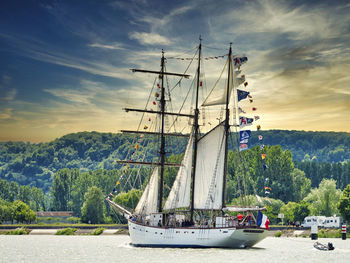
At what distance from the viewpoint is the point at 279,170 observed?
139500mm

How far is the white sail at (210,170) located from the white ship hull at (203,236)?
4616mm

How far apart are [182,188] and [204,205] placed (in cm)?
402

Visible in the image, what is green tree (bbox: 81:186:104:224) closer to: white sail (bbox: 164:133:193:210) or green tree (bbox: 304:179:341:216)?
green tree (bbox: 304:179:341:216)

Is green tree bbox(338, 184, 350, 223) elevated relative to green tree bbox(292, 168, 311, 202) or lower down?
lower down

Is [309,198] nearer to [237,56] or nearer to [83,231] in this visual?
[83,231]

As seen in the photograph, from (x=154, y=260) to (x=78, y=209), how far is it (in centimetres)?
13444

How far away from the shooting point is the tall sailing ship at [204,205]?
69.1 m

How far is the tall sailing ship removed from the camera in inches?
2719

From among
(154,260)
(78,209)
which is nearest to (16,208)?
(78,209)

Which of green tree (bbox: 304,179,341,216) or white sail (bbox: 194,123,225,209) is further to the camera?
green tree (bbox: 304,179,341,216)

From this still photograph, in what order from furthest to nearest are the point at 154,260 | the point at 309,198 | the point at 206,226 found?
the point at 309,198 < the point at 206,226 < the point at 154,260

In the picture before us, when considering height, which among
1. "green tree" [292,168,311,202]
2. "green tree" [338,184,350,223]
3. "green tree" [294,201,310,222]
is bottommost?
"green tree" [294,201,310,222]

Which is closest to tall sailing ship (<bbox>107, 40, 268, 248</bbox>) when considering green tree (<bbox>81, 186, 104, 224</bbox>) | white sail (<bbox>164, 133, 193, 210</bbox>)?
white sail (<bbox>164, 133, 193, 210</bbox>)

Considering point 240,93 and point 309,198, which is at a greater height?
point 240,93
